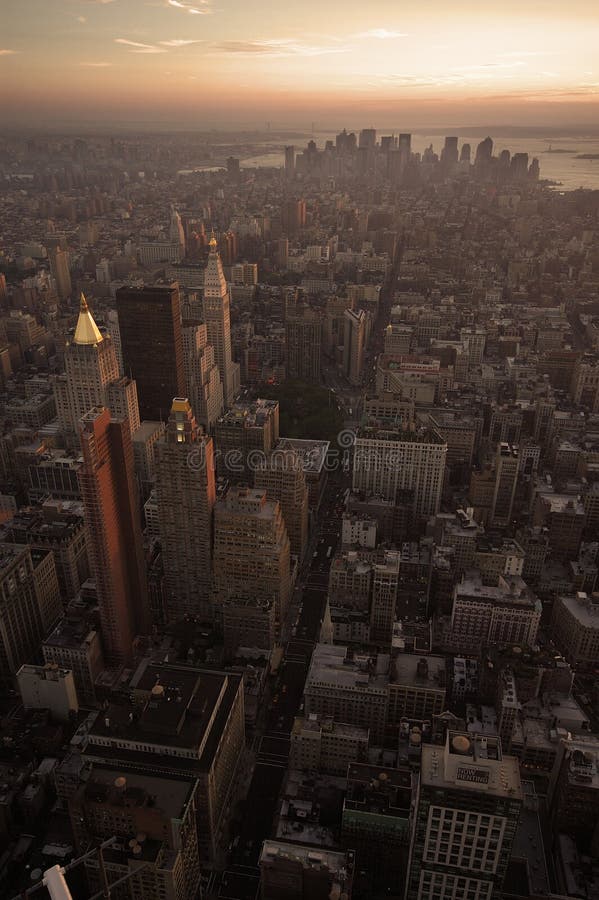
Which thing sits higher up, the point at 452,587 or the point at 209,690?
the point at 209,690

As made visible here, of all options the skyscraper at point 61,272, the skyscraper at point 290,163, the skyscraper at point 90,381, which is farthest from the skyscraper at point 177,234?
the skyscraper at point 290,163

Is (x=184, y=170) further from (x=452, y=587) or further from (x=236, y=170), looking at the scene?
(x=452, y=587)

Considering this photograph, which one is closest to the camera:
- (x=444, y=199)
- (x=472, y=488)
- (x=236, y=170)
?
(x=472, y=488)

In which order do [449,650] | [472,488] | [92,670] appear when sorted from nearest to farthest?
[92,670]
[449,650]
[472,488]

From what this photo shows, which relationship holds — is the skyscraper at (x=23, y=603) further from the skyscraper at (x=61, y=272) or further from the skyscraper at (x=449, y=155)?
the skyscraper at (x=449, y=155)

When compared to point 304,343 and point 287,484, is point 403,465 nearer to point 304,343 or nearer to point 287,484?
point 287,484

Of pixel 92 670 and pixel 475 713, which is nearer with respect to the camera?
pixel 475 713

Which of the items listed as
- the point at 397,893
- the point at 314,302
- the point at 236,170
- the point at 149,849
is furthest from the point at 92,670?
the point at 236,170
